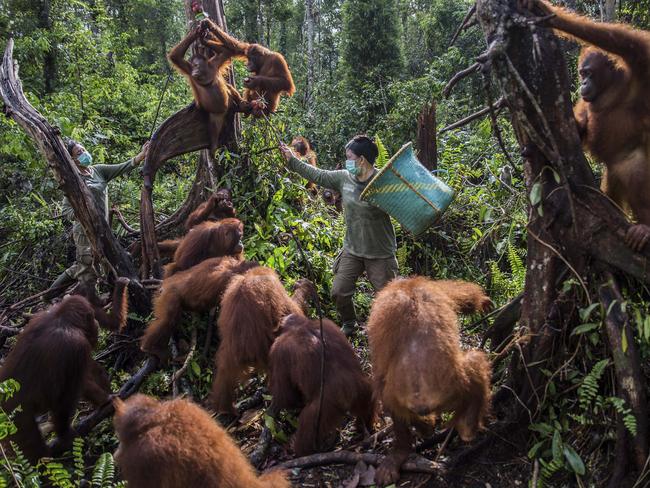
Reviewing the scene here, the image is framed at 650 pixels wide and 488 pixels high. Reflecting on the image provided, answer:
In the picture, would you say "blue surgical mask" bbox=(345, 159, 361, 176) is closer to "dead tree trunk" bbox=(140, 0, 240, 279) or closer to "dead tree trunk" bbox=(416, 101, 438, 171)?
"dead tree trunk" bbox=(416, 101, 438, 171)

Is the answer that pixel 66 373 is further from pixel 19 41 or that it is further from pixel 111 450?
pixel 19 41

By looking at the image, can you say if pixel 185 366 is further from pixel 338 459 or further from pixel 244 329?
pixel 338 459

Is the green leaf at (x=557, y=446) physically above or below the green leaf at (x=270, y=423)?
above

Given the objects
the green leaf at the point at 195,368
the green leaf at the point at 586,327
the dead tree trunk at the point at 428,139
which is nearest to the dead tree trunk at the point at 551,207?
the green leaf at the point at 586,327

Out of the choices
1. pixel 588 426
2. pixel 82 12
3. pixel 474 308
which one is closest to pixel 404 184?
pixel 474 308

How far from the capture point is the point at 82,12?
17.2 meters

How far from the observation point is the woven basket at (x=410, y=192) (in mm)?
4441

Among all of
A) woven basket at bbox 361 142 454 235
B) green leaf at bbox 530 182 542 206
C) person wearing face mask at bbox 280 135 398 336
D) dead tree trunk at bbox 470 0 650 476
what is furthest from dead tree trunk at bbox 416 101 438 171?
green leaf at bbox 530 182 542 206

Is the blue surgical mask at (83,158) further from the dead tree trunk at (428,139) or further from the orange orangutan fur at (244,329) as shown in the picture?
the dead tree trunk at (428,139)

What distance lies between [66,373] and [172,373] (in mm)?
1177

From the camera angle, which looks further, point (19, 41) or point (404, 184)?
point (19, 41)

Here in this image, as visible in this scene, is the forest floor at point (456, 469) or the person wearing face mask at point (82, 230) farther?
the person wearing face mask at point (82, 230)

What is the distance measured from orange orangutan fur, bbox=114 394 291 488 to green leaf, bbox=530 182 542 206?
2206 mm

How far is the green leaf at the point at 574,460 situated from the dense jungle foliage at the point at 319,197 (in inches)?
0.4
